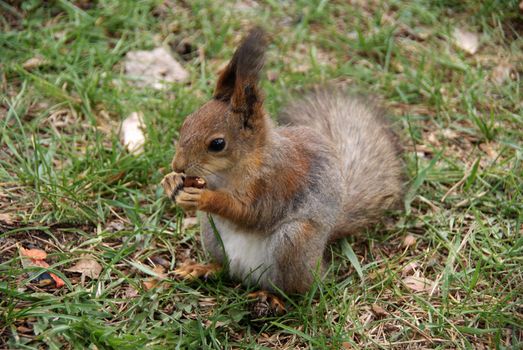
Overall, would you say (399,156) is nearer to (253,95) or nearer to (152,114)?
(253,95)

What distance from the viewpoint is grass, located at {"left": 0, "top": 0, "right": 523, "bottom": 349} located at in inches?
91.7

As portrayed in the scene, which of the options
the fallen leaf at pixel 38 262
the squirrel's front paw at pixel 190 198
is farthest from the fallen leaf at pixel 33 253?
the squirrel's front paw at pixel 190 198

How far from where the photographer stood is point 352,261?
2637 mm

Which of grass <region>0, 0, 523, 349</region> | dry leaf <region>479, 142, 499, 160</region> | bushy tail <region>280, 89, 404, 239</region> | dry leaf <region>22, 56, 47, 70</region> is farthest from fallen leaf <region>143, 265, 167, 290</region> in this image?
dry leaf <region>479, 142, 499, 160</region>

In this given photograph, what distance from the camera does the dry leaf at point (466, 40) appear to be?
382 cm

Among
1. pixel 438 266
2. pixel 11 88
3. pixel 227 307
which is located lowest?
pixel 438 266

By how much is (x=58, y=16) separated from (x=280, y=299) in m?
2.20

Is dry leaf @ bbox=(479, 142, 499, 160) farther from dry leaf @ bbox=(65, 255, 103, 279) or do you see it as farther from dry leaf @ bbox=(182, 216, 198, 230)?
dry leaf @ bbox=(65, 255, 103, 279)

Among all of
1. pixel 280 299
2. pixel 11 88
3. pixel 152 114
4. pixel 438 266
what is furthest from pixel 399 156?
pixel 11 88

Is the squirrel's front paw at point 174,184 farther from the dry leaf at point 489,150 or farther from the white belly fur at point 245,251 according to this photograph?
the dry leaf at point 489,150

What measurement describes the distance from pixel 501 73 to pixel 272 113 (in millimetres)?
1403

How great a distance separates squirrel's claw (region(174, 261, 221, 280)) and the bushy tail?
501 millimetres

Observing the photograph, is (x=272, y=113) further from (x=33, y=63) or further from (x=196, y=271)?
(x=33, y=63)

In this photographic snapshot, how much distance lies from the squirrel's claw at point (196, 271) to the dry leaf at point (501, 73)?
200cm
